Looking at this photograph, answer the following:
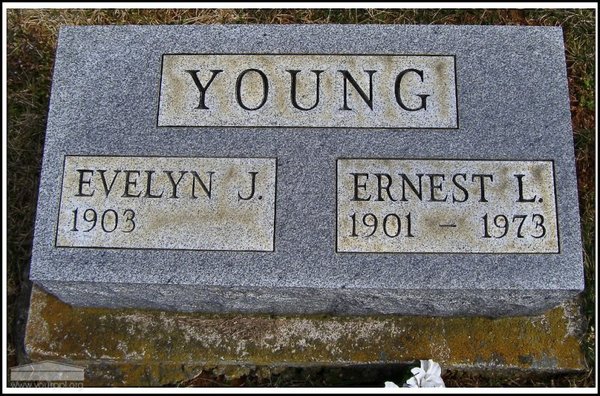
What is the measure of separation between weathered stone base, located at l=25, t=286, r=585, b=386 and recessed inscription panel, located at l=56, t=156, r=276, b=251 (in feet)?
1.73

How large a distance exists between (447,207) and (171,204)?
3.68 feet

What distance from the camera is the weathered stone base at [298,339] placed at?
2.64m

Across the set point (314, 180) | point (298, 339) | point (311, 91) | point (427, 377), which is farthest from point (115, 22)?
point (427, 377)

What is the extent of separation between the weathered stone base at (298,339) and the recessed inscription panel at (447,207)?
53 centimetres

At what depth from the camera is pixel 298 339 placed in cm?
269

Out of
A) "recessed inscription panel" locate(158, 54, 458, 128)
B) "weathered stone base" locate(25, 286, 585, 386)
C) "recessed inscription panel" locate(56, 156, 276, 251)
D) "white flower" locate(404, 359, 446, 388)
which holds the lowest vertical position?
"white flower" locate(404, 359, 446, 388)

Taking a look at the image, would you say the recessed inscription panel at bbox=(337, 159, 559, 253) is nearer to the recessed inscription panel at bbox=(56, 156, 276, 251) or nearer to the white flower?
the recessed inscription panel at bbox=(56, 156, 276, 251)

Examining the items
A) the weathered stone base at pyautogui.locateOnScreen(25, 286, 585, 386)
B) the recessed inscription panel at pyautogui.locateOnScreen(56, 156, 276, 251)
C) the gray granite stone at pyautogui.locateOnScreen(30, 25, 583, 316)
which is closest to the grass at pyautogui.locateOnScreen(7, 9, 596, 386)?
the weathered stone base at pyautogui.locateOnScreen(25, 286, 585, 386)

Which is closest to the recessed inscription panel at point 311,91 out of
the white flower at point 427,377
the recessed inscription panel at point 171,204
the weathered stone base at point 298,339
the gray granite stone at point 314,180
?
the gray granite stone at point 314,180

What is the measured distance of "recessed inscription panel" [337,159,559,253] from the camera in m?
2.31

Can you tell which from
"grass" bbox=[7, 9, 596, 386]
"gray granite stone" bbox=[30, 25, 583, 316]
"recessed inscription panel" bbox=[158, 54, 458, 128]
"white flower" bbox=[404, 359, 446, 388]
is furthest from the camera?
"grass" bbox=[7, 9, 596, 386]

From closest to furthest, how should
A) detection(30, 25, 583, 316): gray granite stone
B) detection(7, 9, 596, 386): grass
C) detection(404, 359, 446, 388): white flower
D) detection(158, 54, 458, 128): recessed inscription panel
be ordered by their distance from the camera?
detection(30, 25, 583, 316): gray granite stone, detection(158, 54, 458, 128): recessed inscription panel, detection(404, 359, 446, 388): white flower, detection(7, 9, 596, 386): grass

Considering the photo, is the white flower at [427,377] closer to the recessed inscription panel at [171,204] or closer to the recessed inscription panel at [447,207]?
the recessed inscription panel at [447,207]

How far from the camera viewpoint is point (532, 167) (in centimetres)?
238
